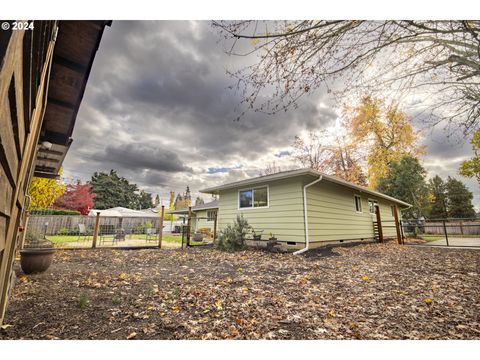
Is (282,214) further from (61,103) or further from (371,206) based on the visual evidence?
(371,206)

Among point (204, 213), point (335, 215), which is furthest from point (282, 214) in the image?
point (204, 213)

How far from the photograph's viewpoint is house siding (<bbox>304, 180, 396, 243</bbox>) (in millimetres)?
6957

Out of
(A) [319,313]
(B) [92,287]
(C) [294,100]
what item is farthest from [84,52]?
(A) [319,313]

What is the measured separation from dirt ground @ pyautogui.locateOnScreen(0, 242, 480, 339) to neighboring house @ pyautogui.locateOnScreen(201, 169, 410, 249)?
275cm

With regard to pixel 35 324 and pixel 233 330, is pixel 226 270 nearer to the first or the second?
pixel 233 330

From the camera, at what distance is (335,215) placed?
313 inches

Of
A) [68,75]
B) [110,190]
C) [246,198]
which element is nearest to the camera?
[68,75]

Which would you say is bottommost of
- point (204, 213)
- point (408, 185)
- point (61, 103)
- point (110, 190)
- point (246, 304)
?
point (246, 304)

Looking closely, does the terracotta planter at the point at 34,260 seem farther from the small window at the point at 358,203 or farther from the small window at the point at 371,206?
the small window at the point at 371,206

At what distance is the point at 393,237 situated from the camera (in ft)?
40.9

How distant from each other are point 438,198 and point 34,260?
18.6 metres

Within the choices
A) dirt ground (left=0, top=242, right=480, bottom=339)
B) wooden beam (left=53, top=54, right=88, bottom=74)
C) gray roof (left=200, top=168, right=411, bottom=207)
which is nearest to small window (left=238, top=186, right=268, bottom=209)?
gray roof (left=200, top=168, right=411, bottom=207)

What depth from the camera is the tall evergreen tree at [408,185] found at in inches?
535
